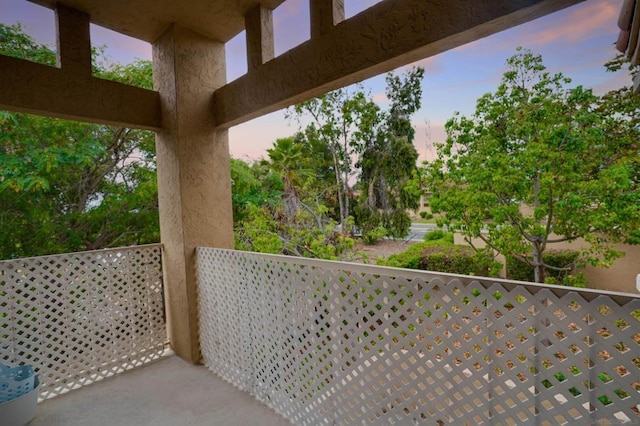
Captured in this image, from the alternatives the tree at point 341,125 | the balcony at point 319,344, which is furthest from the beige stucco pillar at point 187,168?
the tree at point 341,125

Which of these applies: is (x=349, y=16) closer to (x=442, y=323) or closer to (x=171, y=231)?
(x=442, y=323)

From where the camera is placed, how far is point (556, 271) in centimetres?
644

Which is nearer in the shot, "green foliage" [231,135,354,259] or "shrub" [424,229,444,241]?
"green foliage" [231,135,354,259]

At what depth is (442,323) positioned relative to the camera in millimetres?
1437

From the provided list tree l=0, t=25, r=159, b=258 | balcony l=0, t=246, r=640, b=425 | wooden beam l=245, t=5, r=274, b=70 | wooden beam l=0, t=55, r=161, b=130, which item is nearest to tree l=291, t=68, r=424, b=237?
tree l=0, t=25, r=159, b=258

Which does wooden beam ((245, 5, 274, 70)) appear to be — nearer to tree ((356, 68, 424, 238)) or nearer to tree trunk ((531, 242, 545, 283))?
tree ((356, 68, 424, 238))

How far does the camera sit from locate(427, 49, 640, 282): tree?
15.6 ft

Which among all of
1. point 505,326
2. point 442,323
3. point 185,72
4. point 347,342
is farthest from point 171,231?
point 505,326

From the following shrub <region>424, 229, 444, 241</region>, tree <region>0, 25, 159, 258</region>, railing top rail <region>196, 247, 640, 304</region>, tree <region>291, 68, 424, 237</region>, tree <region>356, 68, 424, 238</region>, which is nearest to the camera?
railing top rail <region>196, 247, 640, 304</region>

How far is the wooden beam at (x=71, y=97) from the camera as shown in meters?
2.30

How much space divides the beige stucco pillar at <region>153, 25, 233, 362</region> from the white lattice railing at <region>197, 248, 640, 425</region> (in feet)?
2.68

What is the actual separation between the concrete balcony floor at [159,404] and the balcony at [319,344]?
0.05 ft

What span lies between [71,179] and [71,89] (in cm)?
316

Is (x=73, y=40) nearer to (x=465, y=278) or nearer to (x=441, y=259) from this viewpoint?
(x=465, y=278)
